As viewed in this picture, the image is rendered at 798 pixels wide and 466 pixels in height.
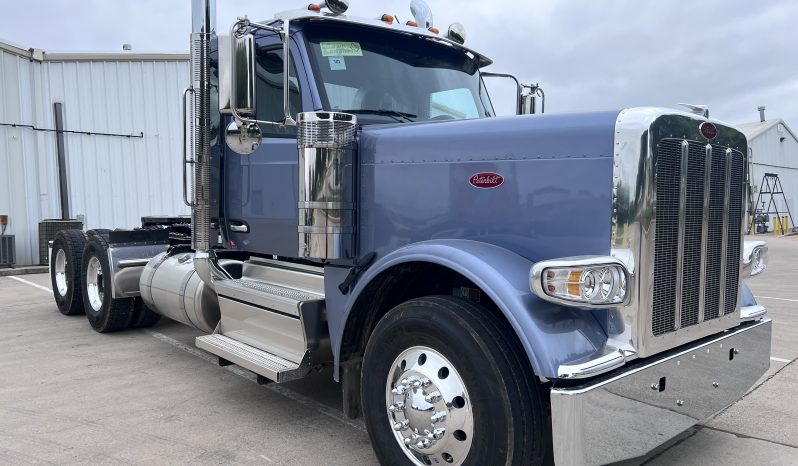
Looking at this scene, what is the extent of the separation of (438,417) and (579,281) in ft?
2.85

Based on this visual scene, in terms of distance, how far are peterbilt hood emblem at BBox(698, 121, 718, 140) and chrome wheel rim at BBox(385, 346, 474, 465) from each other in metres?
1.56

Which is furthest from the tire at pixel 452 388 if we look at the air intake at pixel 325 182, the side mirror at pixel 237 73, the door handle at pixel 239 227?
the door handle at pixel 239 227

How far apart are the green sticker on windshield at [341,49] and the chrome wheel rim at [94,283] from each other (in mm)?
4212

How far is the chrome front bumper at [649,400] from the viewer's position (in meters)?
2.33

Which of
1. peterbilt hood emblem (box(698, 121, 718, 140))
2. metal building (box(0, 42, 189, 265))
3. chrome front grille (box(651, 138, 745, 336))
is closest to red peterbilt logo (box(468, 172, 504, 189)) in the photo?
chrome front grille (box(651, 138, 745, 336))

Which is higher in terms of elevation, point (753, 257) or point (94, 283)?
point (753, 257)

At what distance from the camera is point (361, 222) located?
11.7 ft

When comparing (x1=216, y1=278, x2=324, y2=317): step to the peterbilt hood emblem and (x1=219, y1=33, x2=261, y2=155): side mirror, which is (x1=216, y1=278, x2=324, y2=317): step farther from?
the peterbilt hood emblem

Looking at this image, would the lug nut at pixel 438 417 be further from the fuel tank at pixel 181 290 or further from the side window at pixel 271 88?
the fuel tank at pixel 181 290

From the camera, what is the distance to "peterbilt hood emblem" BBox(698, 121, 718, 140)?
286 centimetres

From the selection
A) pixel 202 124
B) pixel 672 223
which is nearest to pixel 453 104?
pixel 202 124

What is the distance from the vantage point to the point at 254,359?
12.3 feet

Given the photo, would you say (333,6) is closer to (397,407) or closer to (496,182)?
(496,182)

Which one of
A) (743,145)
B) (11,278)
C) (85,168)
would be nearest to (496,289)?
(743,145)
